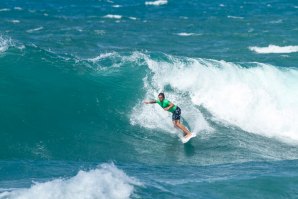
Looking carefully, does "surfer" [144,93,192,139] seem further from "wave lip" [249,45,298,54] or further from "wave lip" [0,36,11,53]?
"wave lip" [249,45,298,54]

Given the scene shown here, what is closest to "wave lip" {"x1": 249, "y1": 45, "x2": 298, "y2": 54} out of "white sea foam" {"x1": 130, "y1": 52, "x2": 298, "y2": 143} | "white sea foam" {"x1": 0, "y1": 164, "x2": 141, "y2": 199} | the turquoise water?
the turquoise water

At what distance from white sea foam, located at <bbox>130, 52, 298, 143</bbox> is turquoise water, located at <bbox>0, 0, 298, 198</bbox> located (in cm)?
5

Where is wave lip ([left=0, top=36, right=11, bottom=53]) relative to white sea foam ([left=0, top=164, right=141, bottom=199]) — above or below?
above

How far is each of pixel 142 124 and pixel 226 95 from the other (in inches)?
181

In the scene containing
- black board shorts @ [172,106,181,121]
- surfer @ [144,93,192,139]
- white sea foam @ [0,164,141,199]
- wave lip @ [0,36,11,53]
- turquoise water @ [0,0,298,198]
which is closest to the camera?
white sea foam @ [0,164,141,199]

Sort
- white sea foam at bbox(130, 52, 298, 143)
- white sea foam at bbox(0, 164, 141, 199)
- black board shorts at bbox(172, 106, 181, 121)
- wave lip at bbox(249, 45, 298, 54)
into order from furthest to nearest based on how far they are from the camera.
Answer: wave lip at bbox(249, 45, 298, 54) < white sea foam at bbox(130, 52, 298, 143) < black board shorts at bbox(172, 106, 181, 121) < white sea foam at bbox(0, 164, 141, 199)

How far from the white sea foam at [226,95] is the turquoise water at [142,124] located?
45 mm

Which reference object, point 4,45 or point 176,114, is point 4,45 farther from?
point 176,114

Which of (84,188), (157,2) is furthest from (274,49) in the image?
(84,188)

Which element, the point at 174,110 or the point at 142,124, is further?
the point at 142,124

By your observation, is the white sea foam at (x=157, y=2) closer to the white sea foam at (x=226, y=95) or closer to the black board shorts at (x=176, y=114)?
the white sea foam at (x=226, y=95)

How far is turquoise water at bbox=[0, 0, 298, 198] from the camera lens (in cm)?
1350

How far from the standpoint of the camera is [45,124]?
1878cm

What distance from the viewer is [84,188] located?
11.8 meters
